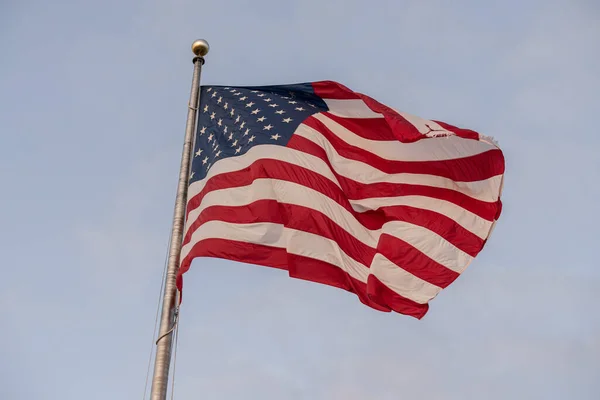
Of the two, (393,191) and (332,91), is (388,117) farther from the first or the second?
(332,91)

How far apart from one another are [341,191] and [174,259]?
138 inches

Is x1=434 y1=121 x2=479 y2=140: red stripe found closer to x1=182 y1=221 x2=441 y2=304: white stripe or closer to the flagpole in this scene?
x1=182 y1=221 x2=441 y2=304: white stripe

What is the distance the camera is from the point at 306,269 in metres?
12.9

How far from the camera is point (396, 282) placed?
44.4 ft

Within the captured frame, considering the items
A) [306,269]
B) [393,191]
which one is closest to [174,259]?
[306,269]

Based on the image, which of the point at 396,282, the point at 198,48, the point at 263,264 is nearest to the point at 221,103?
the point at 198,48

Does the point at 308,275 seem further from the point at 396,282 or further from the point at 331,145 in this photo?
the point at 331,145

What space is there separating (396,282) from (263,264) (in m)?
2.51

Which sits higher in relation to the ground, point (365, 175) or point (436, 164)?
point (436, 164)

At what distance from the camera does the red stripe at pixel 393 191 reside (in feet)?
46.6

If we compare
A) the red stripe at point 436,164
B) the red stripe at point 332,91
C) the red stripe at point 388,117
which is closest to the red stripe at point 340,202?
the red stripe at point 436,164

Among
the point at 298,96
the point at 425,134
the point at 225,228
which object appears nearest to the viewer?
the point at 225,228

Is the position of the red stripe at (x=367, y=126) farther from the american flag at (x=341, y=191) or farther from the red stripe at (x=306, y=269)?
the red stripe at (x=306, y=269)

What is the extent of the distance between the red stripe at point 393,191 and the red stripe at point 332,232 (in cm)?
91
